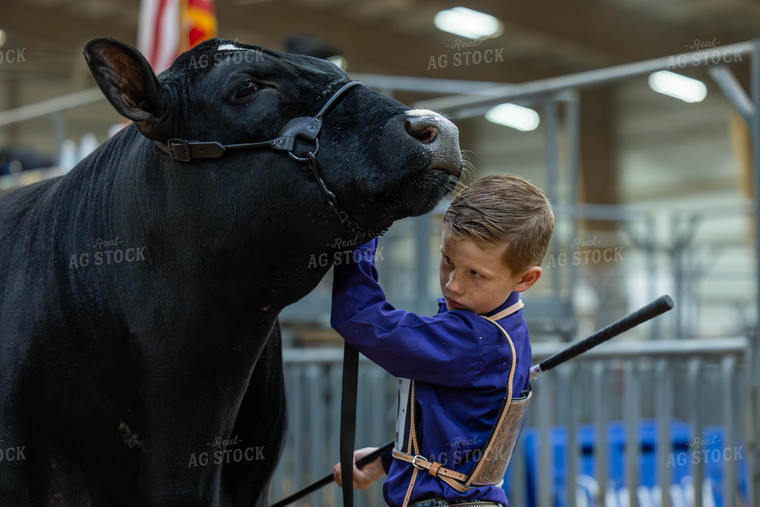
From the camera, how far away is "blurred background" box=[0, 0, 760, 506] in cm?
452

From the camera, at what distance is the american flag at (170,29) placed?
→ 4254 millimetres

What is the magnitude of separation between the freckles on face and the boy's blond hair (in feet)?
0.06

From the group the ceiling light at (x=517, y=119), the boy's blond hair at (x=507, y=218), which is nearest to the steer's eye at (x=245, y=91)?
the boy's blond hair at (x=507, y=218)

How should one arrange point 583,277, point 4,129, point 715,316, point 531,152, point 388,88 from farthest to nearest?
point 531,152 → point 4,129 → point 715,316 → point 583,277 → point 388,88

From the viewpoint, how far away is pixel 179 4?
412 centimetres

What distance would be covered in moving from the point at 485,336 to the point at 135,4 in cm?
1641

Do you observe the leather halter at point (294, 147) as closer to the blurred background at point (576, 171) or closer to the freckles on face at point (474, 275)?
the freckles on face at point (474, 275)

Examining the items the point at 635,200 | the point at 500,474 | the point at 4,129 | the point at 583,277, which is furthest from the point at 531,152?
the point at 500,474

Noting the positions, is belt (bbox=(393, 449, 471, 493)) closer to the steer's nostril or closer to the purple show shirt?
the purple show shirt

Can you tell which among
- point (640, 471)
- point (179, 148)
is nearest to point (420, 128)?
point (179, 148)

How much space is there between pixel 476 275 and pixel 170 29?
2.82 m

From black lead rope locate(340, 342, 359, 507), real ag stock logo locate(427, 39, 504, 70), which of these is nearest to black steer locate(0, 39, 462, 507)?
black lead rope locate(340, 342, 359, 507)

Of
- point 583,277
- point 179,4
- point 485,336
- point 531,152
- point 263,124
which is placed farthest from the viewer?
point 531,152

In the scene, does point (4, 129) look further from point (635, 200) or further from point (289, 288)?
point (289, 288)
